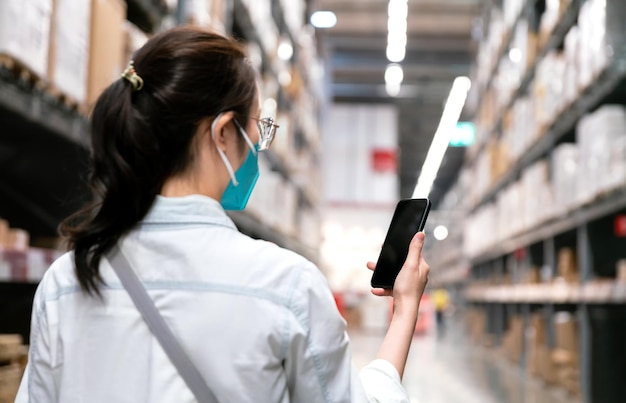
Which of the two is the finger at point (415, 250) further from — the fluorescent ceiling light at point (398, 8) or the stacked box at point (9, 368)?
the fluorescent ceiling light at point (398, 8)

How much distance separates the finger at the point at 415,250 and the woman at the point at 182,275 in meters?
0.26

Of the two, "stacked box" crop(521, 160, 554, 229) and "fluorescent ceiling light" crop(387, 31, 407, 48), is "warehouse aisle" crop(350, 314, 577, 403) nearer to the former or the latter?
"stacked box" crop(521, 160, 554, 229)

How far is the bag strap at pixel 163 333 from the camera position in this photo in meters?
1.15

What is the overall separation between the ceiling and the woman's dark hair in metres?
11.8

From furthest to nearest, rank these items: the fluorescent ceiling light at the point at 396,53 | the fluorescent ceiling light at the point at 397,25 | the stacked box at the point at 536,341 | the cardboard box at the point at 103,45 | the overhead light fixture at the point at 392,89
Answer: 1. the overhead light fixture at the point at 392,89
2. the fluorescent ceiling light at the point at 396,53
3. the fluorescent ceiling light at the point at 397,25
4. the stacked box at the point at 536,341
5. the cardboard box at the point at 103,45

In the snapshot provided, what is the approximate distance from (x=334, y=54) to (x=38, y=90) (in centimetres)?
1583

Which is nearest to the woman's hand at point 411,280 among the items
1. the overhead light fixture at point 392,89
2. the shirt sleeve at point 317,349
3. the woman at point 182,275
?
the woman at point 182,275

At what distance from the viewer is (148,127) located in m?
1.24

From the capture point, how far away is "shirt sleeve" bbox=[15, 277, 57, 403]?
1.28 metres

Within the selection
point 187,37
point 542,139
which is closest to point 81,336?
point 187,37

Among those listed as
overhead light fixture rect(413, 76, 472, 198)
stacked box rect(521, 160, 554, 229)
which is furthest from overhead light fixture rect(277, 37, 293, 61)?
overhead light fixture rect(413, 76, 472, 198)

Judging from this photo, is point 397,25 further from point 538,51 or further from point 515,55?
point 538,51

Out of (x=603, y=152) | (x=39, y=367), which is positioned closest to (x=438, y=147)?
(x=39, y=367)

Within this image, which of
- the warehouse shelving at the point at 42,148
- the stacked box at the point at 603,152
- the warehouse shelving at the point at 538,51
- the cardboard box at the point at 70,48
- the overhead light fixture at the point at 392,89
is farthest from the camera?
the overhead light fixture at the point at 392,89
